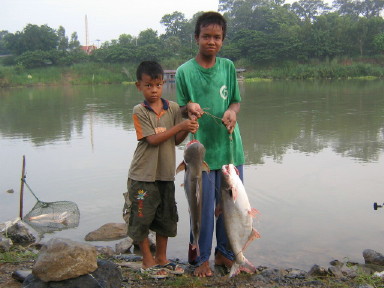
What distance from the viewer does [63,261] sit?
2922 millimetres

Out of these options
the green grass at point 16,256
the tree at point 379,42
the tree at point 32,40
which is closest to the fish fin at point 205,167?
the green grass at point 16,256

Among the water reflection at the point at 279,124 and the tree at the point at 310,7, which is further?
the tree at the point at 310,7

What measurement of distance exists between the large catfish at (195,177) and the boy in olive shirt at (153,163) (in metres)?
0.26

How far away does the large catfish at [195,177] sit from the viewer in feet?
10.3

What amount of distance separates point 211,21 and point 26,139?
363 inches

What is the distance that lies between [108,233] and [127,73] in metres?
40.1

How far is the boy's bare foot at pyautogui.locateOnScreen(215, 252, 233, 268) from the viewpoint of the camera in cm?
376

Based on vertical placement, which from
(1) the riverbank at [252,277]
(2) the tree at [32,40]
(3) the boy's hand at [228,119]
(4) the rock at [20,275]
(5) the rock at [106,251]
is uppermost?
(2) the tree at [32,40]

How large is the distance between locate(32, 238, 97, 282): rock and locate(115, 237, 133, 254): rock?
1877mm

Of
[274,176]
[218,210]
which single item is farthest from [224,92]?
[274,176]

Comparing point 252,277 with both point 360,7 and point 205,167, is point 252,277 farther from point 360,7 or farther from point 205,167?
point 360,7

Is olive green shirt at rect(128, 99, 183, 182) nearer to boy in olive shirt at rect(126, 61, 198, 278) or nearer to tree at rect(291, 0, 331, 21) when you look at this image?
boy in olive shirt at rect(126, 61, 198, 278)

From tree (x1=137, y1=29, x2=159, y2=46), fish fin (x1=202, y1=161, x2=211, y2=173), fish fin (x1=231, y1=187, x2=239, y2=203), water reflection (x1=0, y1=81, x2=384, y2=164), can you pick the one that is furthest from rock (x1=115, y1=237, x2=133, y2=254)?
Result: tree (x1=137, y1=29, x2=159, y2=46)

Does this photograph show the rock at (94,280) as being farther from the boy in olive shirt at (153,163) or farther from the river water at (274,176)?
the river water at (274,176)
